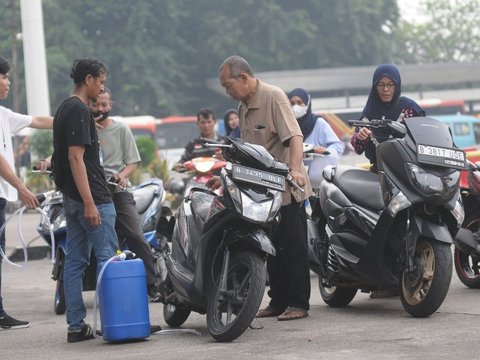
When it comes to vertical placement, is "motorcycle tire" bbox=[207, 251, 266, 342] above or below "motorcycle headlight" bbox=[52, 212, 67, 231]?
below

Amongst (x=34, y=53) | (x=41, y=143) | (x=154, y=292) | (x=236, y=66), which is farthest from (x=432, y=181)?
(x=34, y=53)

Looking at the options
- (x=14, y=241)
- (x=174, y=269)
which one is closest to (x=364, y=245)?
(x=174, y=269)

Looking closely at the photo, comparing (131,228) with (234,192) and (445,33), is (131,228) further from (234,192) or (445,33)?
(445,33)

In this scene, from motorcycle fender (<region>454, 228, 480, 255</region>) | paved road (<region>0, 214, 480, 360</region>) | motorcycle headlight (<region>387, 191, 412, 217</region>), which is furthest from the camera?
motorcycle fender (<region>454, 228, 480, 255</region>)

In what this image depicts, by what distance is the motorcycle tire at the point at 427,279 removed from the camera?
748 centimetres

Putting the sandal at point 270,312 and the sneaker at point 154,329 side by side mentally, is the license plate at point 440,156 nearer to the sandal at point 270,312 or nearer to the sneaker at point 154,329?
the sandal at point 270,312

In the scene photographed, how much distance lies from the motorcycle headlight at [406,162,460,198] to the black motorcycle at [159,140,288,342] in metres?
0.87

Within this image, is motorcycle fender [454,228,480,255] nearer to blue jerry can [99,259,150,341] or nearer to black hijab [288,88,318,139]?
blue jerry can [99,259,150,341]

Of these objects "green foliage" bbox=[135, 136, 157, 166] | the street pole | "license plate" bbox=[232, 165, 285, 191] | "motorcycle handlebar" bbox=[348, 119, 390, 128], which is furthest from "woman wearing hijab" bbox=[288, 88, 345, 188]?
the street pole

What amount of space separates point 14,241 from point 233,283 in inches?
428

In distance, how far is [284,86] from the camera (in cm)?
6994

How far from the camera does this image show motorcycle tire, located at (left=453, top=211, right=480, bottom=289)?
30.7 ft

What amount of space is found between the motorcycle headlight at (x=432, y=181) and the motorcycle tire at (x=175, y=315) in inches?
65.8

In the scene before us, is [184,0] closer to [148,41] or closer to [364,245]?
[148,41]
